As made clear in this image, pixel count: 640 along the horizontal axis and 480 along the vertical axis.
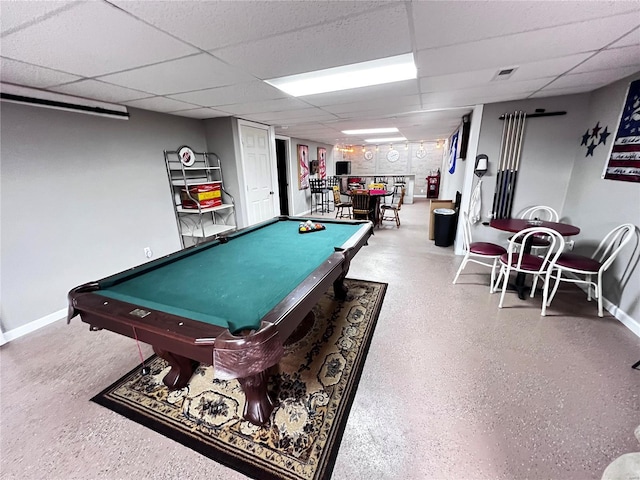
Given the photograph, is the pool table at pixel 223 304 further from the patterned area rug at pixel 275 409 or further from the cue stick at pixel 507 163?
the cue stick at pixel 507 163

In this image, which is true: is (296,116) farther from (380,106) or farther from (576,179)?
(576,179)

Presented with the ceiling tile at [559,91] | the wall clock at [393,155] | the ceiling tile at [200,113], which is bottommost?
the wall clock at [393,155]

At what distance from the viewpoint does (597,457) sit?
1.25m

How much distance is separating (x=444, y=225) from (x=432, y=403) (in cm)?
353

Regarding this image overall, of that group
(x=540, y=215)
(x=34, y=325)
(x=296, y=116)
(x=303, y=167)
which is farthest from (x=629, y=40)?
(x=303, y=167)

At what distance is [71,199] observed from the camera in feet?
8.79

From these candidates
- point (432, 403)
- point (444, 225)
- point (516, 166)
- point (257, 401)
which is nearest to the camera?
point (257, 401)

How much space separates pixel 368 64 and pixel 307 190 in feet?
18.8

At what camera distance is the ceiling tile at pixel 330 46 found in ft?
4.67

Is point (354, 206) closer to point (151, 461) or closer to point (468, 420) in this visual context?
point (468, 420)

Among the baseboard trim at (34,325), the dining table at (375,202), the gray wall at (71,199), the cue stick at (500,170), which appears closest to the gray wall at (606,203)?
the cue stick at (500,170)

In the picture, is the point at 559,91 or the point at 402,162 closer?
the point at 559,91

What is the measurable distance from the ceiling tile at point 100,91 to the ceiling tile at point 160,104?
0.13 m

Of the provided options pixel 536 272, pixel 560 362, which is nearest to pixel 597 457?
pixel 560 362
